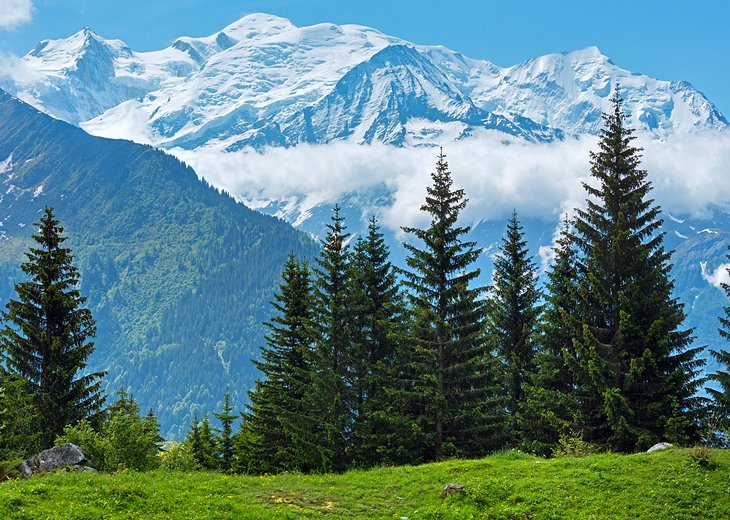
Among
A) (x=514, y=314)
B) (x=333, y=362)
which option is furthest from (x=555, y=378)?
(x=333, y=362)

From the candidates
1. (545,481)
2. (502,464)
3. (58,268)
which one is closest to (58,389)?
(58,268)

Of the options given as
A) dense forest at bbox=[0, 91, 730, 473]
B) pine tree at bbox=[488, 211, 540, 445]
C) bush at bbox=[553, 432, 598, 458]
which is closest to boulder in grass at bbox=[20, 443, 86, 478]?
dense forest at bbox=[0, 91, 730, 473]

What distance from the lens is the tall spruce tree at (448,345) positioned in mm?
36062

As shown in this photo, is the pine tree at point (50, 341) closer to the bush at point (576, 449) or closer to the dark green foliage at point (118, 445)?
the dark green foliage at point (118, 445)

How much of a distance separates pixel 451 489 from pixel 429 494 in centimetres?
97

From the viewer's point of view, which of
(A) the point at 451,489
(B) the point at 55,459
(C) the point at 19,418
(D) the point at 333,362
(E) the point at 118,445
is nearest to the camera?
(A) the point at 451,489

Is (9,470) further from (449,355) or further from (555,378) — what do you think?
(555,378)

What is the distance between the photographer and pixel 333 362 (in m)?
39.9

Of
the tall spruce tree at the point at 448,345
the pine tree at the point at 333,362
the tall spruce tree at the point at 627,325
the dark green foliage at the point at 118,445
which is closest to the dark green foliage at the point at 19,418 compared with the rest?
the dark green foliage at the point at 118,445

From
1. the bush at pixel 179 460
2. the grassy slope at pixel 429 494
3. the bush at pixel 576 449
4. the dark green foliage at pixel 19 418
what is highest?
the dark green foliage at pixel 19 418

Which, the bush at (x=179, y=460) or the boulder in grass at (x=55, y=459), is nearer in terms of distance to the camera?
the boulder in grass at (x=55, y=459)

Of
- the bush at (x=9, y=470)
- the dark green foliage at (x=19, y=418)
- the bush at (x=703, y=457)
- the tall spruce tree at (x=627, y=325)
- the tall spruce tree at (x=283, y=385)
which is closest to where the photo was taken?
the bush at (x=703, y=457)

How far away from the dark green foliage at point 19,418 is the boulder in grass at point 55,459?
4.21m

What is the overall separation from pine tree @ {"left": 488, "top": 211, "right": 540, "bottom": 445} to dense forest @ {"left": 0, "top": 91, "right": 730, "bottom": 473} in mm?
1828
